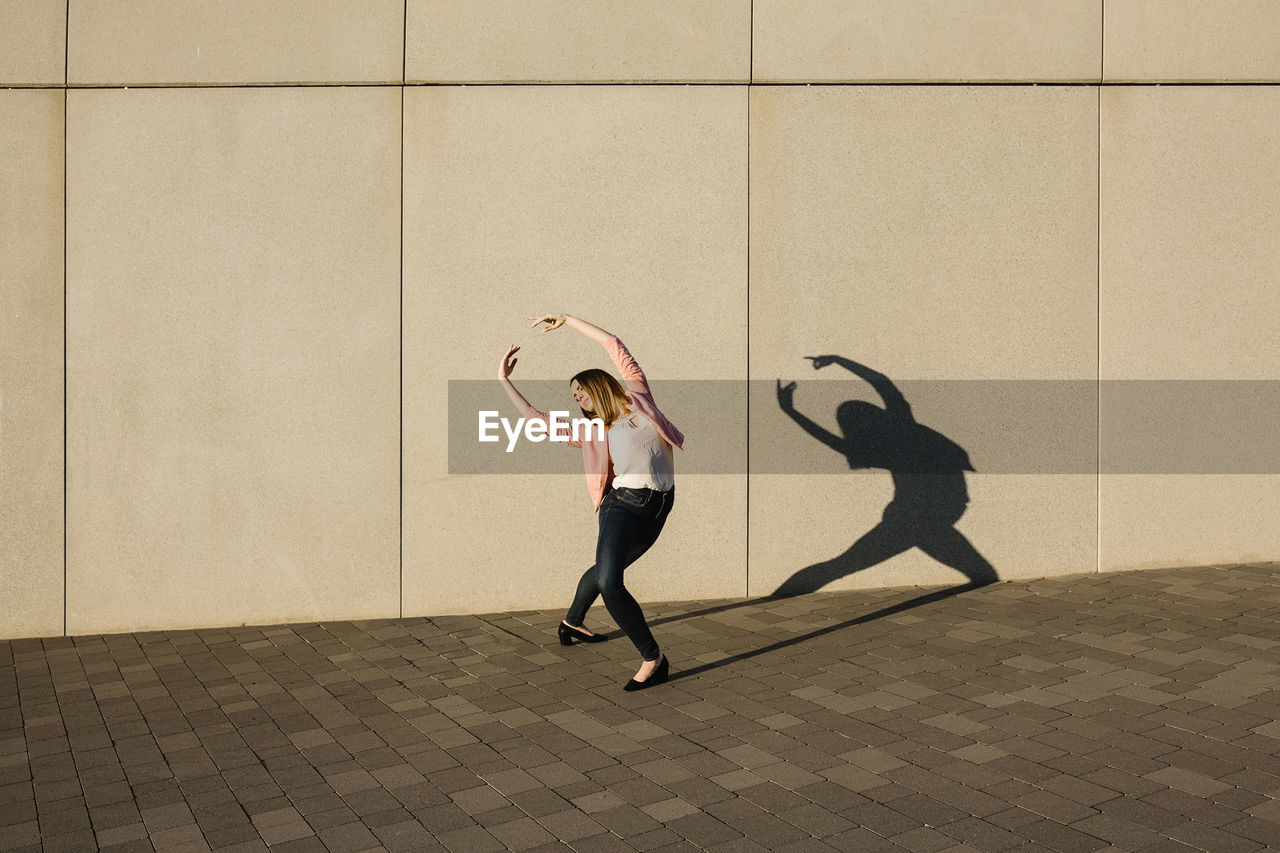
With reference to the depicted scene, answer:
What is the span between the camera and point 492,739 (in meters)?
5.14

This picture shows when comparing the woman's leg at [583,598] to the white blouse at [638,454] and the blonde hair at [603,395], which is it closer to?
the white blouse at [638,454]

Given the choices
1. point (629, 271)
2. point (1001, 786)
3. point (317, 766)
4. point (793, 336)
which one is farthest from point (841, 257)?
point (317, 766)

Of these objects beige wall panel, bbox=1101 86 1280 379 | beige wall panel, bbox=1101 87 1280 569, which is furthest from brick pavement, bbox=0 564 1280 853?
beige wall panel, bbox=1101 86 1280 379

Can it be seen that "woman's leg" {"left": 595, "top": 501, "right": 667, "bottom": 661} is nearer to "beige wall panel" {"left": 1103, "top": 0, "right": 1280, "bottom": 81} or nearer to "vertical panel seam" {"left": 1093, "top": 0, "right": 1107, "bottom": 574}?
"vertical panel seam" {"left": 1093, "top": 0, "right": 1107, "bottom": 574}

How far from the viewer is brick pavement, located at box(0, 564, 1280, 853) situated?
13.5ft

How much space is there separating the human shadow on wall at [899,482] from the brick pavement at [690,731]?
46 centimetres

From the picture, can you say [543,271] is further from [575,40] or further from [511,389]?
[575,40]

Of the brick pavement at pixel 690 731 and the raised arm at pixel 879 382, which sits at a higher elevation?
the raised arm at pixel 879 382

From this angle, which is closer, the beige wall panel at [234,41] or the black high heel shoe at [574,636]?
the black high heel shoe at [574,636]

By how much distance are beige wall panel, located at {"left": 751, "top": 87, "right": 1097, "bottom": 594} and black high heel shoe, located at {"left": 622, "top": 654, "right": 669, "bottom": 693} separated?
6.78 ft

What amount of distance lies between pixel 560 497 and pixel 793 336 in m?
1.90

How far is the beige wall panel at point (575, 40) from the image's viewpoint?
24.7 feet

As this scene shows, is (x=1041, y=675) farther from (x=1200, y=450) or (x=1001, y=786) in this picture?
(x=1200, y=450)

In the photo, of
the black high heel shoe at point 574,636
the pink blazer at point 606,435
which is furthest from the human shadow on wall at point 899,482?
the pink blazer at point 606,435
